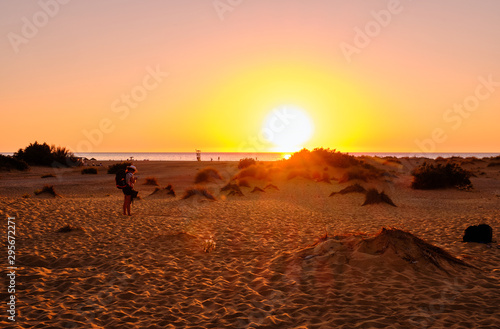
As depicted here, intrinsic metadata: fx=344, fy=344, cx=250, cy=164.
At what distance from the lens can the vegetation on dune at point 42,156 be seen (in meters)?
44.7

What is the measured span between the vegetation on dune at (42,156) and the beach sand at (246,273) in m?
34.4

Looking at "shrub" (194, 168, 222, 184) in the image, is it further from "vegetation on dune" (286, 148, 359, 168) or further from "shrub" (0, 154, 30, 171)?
"shrub" (0, 154, 30, 171)

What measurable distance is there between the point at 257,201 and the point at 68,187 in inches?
625

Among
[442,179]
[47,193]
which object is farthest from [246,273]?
[442,179]

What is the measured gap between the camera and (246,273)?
7719 millimetres

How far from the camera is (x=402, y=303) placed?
19.5 feet

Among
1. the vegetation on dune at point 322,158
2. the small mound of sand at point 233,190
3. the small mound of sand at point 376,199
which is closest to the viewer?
the small mound of sand at point 376,199

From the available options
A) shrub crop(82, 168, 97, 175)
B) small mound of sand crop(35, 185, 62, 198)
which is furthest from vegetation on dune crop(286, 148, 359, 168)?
shrub crop(82, 168, 97, 175)

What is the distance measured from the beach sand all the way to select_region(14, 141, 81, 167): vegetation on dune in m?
34.4

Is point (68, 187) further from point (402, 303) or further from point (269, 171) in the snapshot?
point (402, 303)

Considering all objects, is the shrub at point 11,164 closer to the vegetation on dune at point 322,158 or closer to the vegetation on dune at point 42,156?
the vegetation on dune at point 42,156

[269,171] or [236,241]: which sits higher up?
[269,171]

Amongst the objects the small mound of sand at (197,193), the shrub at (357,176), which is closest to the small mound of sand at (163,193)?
the small mound of sand at (197,193)

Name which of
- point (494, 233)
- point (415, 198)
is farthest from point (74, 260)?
point (415, 198)
